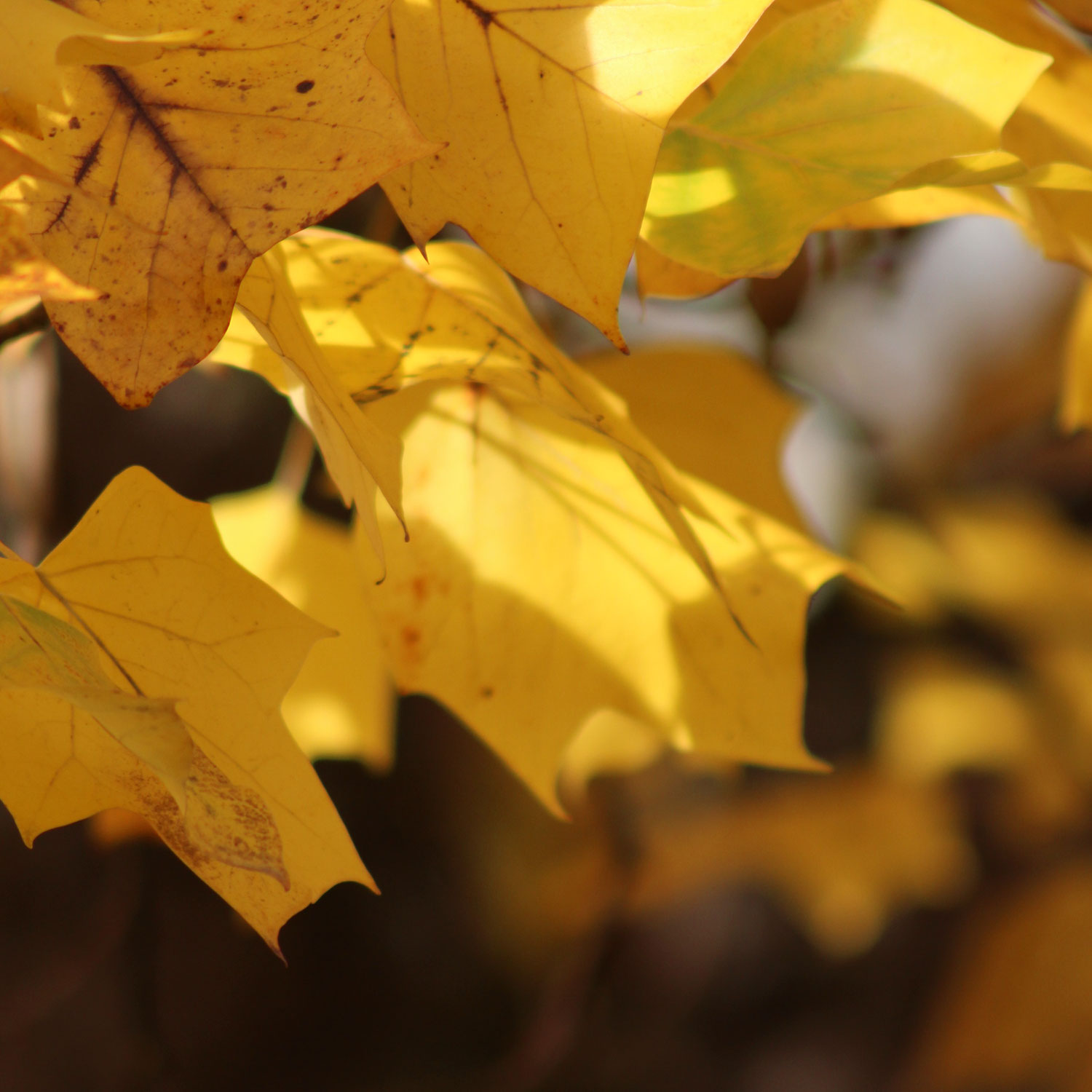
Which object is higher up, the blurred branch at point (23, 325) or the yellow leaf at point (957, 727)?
the blurred branch at point (23, 325)

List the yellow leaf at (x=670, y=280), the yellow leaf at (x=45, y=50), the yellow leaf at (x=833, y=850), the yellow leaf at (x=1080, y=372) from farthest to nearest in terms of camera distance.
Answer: the yellow leaf at (x=833, y=850)
the yellow leaf at (x=1080, y=372)
the yellow leaf at (x=670, y=280)
the yellow leaf at (x=45, y=50)

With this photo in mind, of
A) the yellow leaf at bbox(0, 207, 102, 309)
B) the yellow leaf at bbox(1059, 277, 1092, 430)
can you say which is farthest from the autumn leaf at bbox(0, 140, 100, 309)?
the yellow leaf at bbox(1059, 277, 1092, 430)

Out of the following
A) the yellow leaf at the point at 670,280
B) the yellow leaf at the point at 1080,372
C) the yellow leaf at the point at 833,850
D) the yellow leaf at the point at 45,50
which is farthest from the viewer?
the yellow leaf at the point at 833,850

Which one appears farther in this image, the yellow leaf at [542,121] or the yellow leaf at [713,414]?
the yellow leaf at [713,414]

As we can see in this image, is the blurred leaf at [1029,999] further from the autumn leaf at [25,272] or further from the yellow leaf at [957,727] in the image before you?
the autumn leaf at [25,272]

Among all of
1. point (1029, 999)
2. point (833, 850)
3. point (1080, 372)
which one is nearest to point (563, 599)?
point (1080, 372)

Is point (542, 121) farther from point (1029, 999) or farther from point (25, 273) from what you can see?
point (1029, 999)

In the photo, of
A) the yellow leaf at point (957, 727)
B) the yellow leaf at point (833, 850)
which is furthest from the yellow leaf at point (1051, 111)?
the yellow leaf at point (957, 727)
